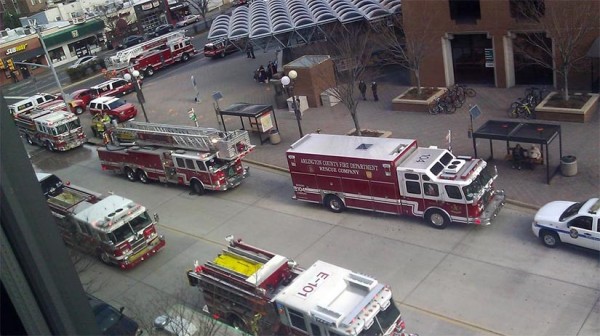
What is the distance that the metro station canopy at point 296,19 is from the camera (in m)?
37.4

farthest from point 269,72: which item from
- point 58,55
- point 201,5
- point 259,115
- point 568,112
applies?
point 58,55

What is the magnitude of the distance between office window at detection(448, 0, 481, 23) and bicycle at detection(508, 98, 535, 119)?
595cm

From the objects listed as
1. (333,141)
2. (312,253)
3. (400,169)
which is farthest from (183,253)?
(400,169)

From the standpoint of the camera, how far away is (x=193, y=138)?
26141mm

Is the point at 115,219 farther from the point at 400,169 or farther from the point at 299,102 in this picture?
the point at 299,102

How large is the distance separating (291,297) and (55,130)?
2600 cm

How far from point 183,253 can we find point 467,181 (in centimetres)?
1011

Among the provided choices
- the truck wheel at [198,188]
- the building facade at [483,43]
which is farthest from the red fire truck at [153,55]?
the truck wheel at [198,188]

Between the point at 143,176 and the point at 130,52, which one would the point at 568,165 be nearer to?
the point at 143,176

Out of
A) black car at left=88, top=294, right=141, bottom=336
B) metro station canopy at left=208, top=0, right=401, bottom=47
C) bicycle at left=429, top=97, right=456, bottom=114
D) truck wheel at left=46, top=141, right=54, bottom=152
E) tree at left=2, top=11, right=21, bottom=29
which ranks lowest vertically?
bicycle at left=429, top=97, right=456, bottom=114

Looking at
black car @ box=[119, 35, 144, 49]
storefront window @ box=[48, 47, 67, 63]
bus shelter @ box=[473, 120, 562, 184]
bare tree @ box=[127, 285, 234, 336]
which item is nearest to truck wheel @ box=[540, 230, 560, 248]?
bus shelter @ box=[473, 120, 562, 184]

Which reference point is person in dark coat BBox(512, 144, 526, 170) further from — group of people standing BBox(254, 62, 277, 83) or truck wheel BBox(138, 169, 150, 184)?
group of people standing BBox(254, 62, 277, 83)

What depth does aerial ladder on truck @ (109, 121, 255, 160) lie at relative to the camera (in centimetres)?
2552

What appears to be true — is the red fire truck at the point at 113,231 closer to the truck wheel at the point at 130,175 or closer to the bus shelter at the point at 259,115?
the truck wheel at the point at 130,175
